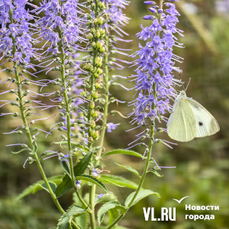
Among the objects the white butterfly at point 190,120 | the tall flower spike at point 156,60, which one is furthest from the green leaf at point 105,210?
the white butterfly at point 190,120

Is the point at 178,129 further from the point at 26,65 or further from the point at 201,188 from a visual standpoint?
the point at 201,188

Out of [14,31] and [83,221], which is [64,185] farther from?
[14,31]

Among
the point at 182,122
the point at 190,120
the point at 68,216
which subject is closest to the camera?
the point at 68,216

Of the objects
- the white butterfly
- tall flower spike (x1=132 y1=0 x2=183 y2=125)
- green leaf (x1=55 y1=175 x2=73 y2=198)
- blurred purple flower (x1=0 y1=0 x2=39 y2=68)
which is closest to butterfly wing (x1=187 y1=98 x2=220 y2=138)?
the white butterfly

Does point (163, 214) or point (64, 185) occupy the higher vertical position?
point (64, 185)

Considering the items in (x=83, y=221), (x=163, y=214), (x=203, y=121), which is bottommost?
(x=163, y=214)

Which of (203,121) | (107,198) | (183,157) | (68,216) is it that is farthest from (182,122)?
(183,157)

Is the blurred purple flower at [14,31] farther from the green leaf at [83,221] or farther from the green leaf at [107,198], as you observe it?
the green leaf at [83,221]
